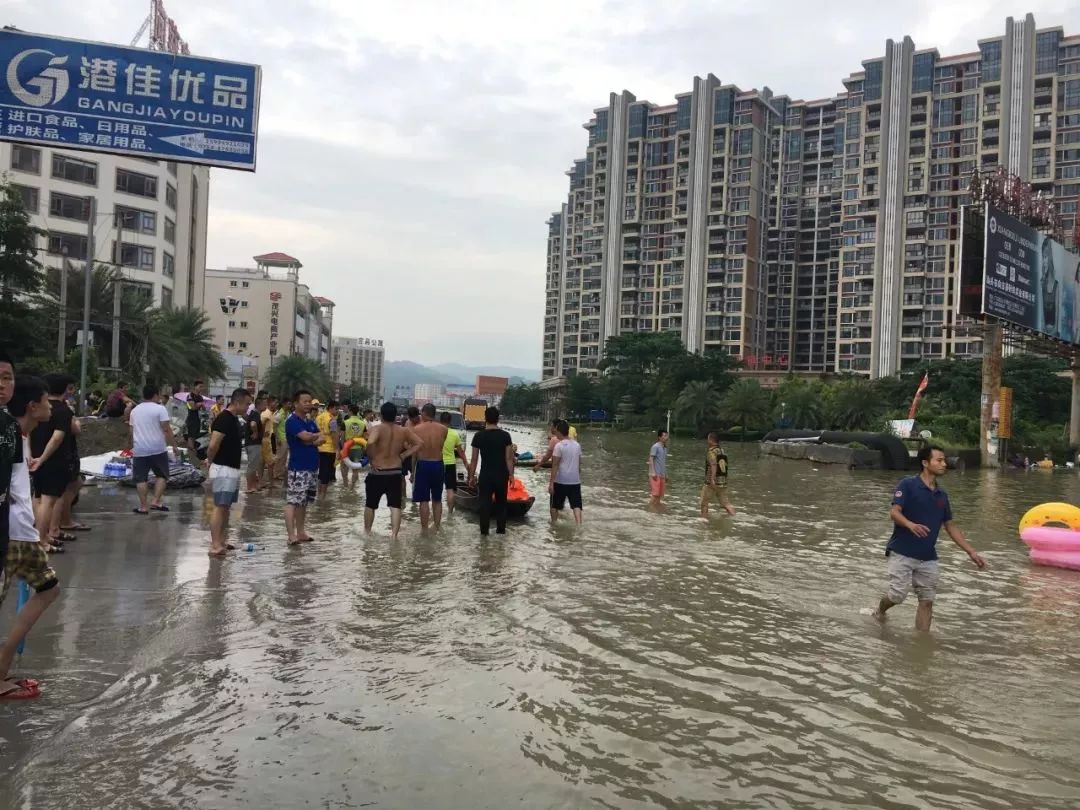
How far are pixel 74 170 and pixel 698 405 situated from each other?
5032cm

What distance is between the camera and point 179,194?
220ft

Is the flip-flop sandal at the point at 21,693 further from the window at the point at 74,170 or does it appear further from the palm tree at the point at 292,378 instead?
the palm tree at the point at 292,378

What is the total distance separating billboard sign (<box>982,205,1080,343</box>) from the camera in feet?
127

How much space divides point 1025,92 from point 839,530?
98.0 metres

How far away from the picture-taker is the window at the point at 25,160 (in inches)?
2147

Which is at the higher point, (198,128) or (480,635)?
(198,128)

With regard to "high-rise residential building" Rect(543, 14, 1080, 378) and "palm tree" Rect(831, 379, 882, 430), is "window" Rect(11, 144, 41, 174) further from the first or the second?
"high-rise residential building" Rect(543, 14, 1080, 378)

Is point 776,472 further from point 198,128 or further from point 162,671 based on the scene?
point 162,671

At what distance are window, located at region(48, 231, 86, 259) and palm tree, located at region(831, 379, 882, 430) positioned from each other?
53043 millimetres

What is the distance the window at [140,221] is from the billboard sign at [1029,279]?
5210 centimetres

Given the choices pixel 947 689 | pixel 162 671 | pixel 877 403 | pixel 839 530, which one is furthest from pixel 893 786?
pixel 877 403

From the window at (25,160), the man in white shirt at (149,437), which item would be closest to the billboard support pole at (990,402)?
the man in white shirt at (149,437)

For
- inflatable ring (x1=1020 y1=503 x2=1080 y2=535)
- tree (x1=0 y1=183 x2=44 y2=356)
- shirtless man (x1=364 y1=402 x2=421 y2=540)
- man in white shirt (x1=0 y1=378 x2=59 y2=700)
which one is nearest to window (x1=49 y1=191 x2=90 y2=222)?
tree (x1=0 y1=183 x2=44 y2=356)

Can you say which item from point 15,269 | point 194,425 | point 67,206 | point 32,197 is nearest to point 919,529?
point 194,425
